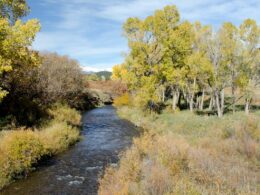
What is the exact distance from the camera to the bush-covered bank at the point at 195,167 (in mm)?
9648

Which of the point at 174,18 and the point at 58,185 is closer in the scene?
the point at 58,185

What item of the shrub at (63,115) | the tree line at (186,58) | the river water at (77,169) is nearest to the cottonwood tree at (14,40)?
the river water at (77,169)

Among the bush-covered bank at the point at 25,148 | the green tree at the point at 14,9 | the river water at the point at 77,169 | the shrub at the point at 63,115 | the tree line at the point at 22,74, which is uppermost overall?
the green tree at the point at 14,9

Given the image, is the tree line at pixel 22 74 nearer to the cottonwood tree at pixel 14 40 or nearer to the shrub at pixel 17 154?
the cottonwood tree at pixel 14 40

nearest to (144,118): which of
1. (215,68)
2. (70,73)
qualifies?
(215,68)

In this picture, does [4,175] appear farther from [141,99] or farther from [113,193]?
[141,99]

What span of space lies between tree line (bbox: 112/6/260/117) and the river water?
10983 mm

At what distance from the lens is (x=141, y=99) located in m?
35.5

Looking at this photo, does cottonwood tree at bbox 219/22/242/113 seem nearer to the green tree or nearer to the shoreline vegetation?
the shoreline vegetation

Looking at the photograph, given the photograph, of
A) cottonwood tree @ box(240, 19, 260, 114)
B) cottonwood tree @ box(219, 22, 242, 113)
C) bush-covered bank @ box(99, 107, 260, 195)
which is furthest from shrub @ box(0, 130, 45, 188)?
cottonwood tree @ box(240, 19, 260, 114)

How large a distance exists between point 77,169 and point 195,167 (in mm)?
8053

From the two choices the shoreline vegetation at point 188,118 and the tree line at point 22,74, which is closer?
the shoreline vegetation at point 188,118

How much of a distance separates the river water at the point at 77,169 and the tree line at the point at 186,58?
1098 centimetres

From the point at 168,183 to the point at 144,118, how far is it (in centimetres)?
2531
